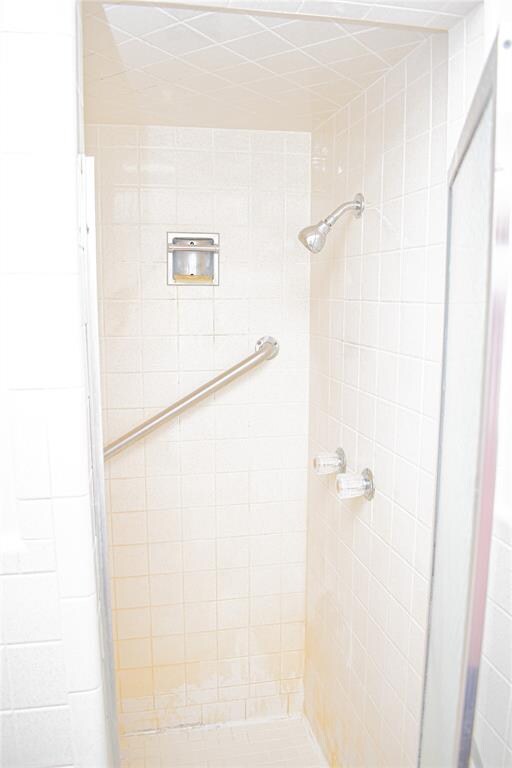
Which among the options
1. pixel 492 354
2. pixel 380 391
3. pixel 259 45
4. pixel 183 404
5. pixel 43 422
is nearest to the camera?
pixel 492 354

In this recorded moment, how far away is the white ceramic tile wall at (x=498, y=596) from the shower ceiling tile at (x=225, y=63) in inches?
6.4

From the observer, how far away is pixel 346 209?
1.40 meters

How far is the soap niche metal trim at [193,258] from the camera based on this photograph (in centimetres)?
171

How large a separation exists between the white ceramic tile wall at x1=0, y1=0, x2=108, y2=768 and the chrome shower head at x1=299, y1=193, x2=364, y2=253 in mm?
660

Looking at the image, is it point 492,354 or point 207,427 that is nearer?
point 492,354

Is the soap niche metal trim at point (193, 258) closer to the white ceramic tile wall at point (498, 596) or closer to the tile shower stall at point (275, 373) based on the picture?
the tile shower stall at point (275, 373)

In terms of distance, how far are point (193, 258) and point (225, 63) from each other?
0.60m

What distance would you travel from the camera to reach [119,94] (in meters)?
1.40

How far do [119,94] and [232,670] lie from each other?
1.70 meters

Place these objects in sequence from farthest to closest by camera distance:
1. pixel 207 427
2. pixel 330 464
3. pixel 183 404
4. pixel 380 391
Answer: pixel 207 427 → pixel 183 404 → pixel 330 464 → pixel 380 391

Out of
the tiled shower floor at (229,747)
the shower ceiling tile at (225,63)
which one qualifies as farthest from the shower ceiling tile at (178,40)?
the tiled shower floor at (229,747)

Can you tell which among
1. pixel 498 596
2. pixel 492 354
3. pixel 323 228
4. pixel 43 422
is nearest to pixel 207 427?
pixel 323 228

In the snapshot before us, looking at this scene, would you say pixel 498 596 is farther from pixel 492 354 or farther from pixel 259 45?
pixel 259 45

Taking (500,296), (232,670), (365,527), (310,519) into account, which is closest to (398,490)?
(365,527)
